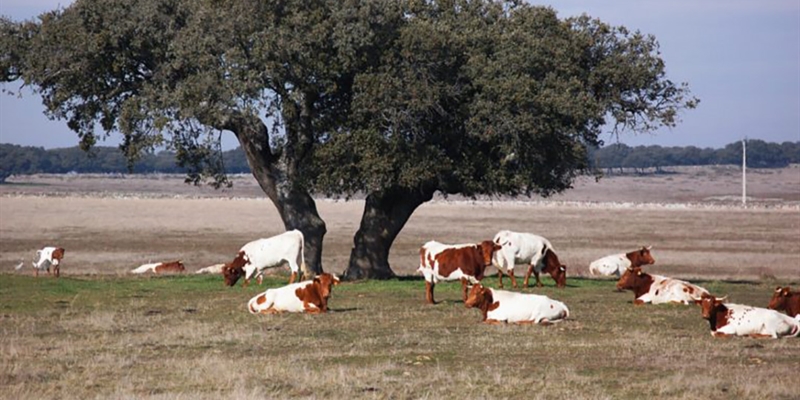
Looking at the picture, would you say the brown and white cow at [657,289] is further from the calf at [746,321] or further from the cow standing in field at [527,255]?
the calf at [746,321]

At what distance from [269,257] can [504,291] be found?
8966mm

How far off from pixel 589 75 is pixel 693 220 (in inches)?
2006

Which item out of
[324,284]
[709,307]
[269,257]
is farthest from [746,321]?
[269,257]

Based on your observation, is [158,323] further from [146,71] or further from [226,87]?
[146,71]

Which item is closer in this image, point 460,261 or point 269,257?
point 460,261

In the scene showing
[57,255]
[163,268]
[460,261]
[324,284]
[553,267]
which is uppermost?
[460,261]

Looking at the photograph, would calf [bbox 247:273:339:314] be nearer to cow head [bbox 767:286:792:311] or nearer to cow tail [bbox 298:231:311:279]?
cow tail [bbox 298:231:311:279]

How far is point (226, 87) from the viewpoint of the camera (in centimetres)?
2945

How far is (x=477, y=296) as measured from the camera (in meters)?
21.0

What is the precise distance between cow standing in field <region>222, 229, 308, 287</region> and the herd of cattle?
0.9 inches

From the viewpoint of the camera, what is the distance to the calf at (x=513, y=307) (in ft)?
68.1

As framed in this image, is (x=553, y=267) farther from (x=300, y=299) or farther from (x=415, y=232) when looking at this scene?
(x=415, y=232)

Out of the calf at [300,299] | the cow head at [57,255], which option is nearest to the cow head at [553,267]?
the calf at [300,299]

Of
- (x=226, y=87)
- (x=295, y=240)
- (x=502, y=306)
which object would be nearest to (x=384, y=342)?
(x=502, y=306)
